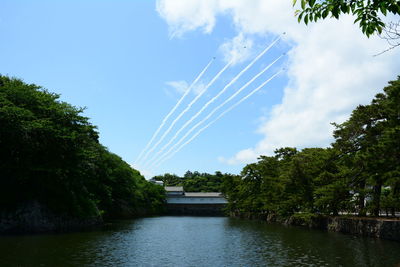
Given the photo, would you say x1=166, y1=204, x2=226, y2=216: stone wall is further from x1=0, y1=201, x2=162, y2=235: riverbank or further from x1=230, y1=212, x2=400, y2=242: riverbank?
x1=0, y1=201, x2=162, y2=235: riverbank

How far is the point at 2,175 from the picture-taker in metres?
28.4

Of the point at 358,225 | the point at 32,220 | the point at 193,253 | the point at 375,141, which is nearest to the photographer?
the point at 193,253

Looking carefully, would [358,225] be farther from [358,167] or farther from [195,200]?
Answer: [195,200]

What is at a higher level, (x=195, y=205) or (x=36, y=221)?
(x=195, y=205)

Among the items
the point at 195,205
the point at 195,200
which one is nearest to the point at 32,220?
the point at 195,200

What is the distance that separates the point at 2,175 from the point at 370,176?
102ft

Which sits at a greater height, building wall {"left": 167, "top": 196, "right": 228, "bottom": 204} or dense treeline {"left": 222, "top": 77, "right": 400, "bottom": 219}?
dense treeline {"left": 222, "top": 77, "right": 400, "bottom": 219}

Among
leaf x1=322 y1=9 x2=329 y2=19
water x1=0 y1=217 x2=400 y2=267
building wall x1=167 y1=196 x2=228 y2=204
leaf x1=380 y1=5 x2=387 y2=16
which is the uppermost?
leaf x1=322 y1=9 x2=329 y2=19

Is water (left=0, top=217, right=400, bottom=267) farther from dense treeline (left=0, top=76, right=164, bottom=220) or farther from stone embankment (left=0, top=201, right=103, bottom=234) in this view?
dense treeline (left=0, top=76, right=164, bottom=220)

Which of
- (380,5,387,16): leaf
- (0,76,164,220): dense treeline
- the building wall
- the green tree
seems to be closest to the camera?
(380,5,387,16): leaf

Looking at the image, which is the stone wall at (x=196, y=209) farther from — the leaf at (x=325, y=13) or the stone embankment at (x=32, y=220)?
the leaf at (x=325, y=13)

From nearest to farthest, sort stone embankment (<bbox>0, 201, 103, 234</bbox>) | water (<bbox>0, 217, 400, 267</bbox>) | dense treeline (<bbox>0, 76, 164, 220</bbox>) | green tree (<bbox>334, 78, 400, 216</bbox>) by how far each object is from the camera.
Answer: water (<bbox>0, 217, 400, 267</bbox>), green tree (<bbox>334, 78, 400, 216</bbox>), dense treeline (<bbox>0, 76, 164, 220</bbox>), stone embankment (<bbox>0, 201, 103, 234</bbox>)

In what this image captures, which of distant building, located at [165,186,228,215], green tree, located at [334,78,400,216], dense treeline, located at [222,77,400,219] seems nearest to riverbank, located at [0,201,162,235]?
dense treeline, located at [222,77,400,219]

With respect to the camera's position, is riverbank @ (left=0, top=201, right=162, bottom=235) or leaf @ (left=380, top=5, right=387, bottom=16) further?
riverbank @ (left=0, top=201, right=162, bottom=235)
